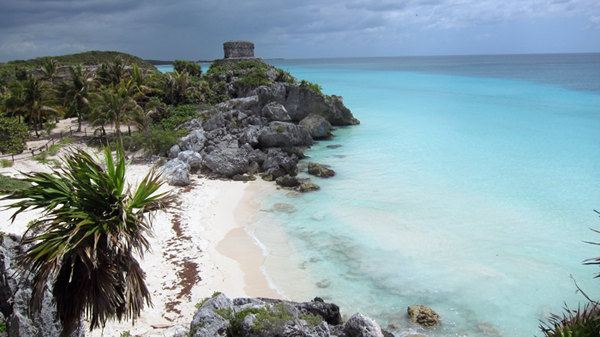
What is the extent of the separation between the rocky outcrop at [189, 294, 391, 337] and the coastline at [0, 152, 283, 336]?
103 centimetres

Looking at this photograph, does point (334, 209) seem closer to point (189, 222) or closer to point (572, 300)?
point (189, 222)

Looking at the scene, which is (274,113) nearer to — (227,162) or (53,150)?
(227,162)

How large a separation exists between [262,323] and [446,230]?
26.6ft

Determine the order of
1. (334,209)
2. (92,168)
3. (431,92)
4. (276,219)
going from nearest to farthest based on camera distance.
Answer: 1. (92,168)
2. (276,219)
3. (334,209)
4. (431,92)

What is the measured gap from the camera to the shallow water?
8492 millimetres

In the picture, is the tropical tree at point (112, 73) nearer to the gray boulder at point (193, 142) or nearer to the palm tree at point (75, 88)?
the palm tree at point (75, 88)

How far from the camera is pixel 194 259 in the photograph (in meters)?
9.50

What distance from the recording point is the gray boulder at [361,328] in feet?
19.8

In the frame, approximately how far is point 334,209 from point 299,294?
16.6 ft

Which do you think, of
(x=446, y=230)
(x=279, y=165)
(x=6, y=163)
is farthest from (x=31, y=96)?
(x=446, y=230)

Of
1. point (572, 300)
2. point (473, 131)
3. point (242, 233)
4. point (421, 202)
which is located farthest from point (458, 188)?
point (473, 131)

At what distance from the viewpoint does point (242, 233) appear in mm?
11383

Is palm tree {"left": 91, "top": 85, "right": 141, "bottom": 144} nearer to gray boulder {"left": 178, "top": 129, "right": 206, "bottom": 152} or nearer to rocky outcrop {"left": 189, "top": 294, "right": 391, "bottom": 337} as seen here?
gray boulder {"left": 178, "top": 129, "right": 206, "bottom": 152}

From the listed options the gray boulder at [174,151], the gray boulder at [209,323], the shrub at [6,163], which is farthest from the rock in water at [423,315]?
the shrub at [6,163]
